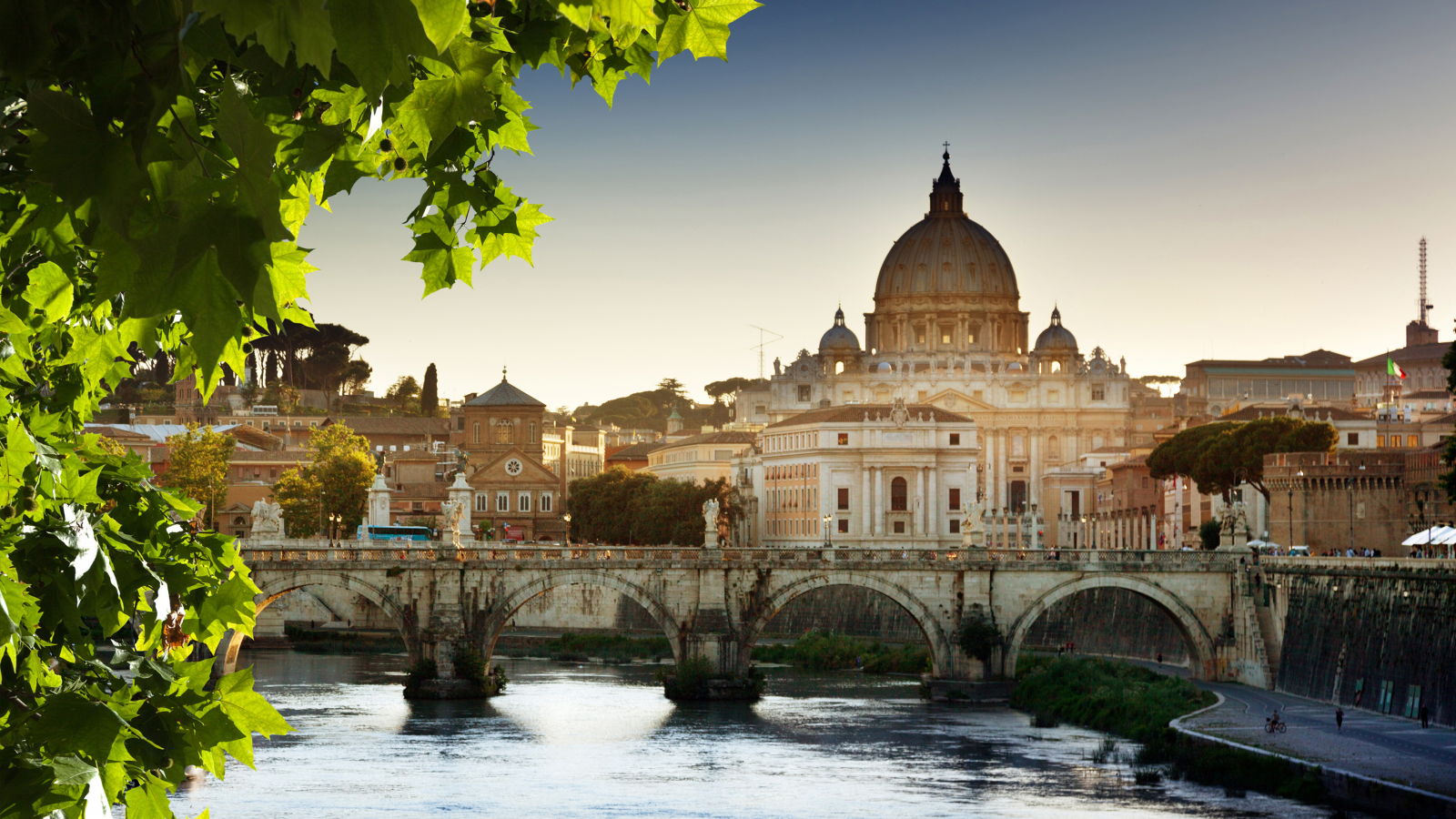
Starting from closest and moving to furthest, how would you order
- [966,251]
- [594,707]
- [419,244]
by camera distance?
[419,244] → [594,707] → [966,251]

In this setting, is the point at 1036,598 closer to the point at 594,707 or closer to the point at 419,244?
the point at 594,707

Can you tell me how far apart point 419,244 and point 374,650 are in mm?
66103

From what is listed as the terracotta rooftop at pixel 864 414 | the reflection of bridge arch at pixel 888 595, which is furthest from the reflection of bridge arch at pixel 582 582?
the terracotta rooftop at pixel 864 414

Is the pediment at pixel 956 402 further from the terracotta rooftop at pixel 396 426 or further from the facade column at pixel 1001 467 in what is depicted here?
the terracotta rooftop at pixel 396 426

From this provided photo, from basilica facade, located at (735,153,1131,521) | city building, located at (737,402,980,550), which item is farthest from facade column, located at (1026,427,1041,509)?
city building, located at (737,402,980,550)

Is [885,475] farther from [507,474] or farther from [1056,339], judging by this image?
[1056,339]

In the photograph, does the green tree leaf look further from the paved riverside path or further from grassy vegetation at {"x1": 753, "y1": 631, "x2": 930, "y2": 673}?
grassy vegetation at {"x1": 753, "y1": 631, "x2": 930, "y2": 673}

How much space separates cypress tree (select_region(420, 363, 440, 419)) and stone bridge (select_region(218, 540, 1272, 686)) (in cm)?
8943

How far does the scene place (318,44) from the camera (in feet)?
8.43

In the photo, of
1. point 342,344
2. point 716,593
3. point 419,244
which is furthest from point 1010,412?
point 419,244

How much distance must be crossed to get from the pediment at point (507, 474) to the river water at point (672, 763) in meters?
52.6

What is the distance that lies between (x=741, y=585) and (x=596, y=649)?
65.0ft

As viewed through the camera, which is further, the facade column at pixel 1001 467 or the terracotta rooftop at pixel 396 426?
the facade column at pixel 1001 467

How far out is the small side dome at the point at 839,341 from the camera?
481ft
